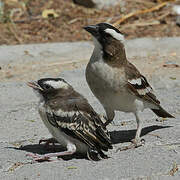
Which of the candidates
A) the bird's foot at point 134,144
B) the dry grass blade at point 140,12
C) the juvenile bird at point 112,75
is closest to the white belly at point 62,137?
the bird's foot at point 134,144

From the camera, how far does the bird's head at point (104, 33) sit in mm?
6484

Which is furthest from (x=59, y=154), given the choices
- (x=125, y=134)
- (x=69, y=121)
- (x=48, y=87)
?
(x=125, y=134)

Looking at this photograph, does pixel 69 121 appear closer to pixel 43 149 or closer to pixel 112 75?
pixel 43 149

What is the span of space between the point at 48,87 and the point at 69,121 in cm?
46

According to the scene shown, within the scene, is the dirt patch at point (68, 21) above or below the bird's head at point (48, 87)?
below

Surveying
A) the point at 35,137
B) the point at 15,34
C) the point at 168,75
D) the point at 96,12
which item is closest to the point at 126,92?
the point at 35,137

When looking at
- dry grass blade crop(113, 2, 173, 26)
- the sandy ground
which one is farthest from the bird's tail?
dry grass blade crop(113, 2, 173, 26)

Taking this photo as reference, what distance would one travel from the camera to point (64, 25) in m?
12.9

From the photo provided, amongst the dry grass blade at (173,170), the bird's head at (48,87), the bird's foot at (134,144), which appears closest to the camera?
the dry grass blade at (173,170)

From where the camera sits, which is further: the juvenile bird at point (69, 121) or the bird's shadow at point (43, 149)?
the bird's shadow at point (43, 149)

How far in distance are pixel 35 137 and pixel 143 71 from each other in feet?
11.7

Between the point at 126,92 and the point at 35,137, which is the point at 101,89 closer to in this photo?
the point at 126,92

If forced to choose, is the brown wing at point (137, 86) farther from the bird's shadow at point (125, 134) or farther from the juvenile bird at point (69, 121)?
the juvenile bird at point (69, 121)

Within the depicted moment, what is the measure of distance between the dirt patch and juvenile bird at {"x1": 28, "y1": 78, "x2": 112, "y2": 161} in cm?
603
